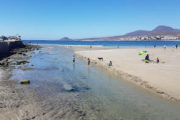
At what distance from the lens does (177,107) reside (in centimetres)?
1012

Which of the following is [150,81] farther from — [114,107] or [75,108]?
[75,108]

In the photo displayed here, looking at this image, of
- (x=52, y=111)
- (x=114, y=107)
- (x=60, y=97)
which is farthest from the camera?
(x=60, y=97)

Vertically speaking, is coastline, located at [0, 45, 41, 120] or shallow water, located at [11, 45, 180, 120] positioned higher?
coastline, located at [0, 45, 41, 120]

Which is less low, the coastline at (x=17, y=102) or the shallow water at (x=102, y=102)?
the coastline at (x=17, y=102)

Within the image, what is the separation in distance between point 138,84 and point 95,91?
444cm

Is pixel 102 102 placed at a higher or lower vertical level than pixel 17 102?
lower

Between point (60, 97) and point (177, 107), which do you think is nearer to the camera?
point (177, 107)

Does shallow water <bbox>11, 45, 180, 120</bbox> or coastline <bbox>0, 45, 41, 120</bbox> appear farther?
shallow water <bbox>11, 45, 180, 120</bbox>

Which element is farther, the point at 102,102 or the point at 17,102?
the point at 102,102

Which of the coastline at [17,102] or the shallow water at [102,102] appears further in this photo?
the shallow water at [102,102]

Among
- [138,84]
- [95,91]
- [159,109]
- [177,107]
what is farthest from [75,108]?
[138,84]

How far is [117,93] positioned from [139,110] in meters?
3.30

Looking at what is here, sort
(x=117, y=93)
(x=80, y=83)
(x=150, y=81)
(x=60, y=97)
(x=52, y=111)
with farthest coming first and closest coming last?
(x=80, y=83) → (x=150, y=81) → (x=117, y=93) → (x=60, y=97) → (x=52, y=111)

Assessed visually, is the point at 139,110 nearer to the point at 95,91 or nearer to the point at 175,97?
the point at 175,97
